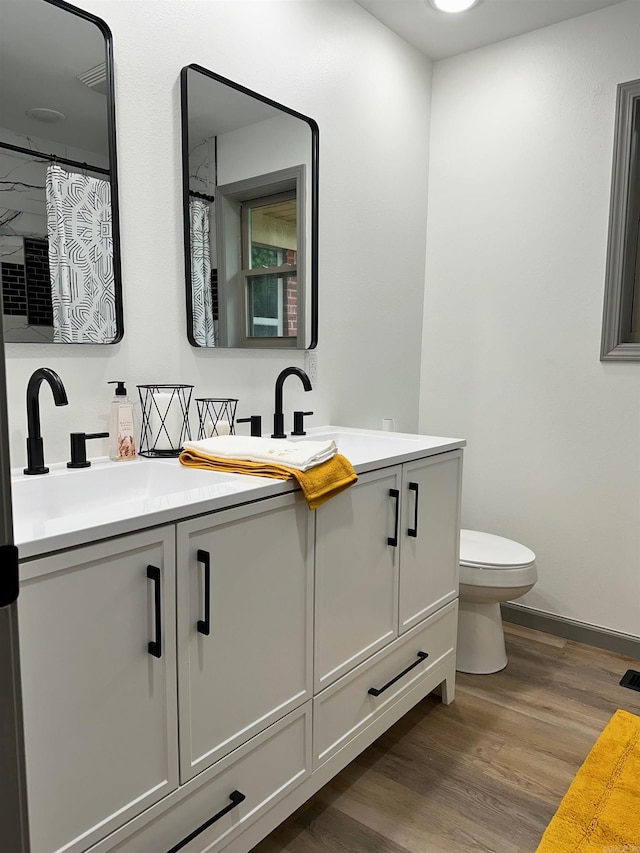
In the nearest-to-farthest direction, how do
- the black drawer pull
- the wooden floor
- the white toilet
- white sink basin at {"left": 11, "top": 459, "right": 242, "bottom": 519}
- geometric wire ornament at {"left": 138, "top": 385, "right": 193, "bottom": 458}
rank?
the black drawer pull → white sink basin at {"left": 11, "top": 459, "right": 242, "bottom": 519} → the wooden floor → geometric wire ornament at {"left": 138, "top": 385, "right": 193, "bottom": 458} → the white toilet

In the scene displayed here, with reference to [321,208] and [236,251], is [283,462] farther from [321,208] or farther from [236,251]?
[321,208]

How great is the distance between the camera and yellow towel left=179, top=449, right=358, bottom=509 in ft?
4.67

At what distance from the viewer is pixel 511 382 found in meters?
2.79

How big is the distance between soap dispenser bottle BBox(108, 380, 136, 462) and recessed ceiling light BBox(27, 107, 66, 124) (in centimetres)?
65

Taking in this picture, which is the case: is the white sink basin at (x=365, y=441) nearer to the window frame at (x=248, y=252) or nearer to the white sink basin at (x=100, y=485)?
the window frame at (x=248, y=252)

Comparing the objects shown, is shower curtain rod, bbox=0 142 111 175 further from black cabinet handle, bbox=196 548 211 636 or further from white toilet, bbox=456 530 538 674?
white toilet, bbox=456 530 538 674

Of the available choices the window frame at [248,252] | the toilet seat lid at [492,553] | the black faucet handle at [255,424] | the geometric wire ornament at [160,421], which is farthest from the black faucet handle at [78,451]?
the toilet seat lid at [492,553]

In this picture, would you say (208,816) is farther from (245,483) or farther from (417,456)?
(417,456)

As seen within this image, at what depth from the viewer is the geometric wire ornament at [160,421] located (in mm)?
1730

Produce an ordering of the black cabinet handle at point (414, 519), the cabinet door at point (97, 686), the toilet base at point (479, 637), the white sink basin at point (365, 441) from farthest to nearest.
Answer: the toilet base at point (479, 637)
the white sink basin at point (365, 441)
the black cabinet handle at point (414, 519)
the cabinet door at point (97, 686)

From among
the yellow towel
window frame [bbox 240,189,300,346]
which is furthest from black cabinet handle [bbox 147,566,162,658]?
window frame [bbox 240,189,300,346]

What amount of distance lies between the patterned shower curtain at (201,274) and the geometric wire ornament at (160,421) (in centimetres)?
25

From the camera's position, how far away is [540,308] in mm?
2689

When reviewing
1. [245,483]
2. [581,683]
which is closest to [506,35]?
[245,483]
